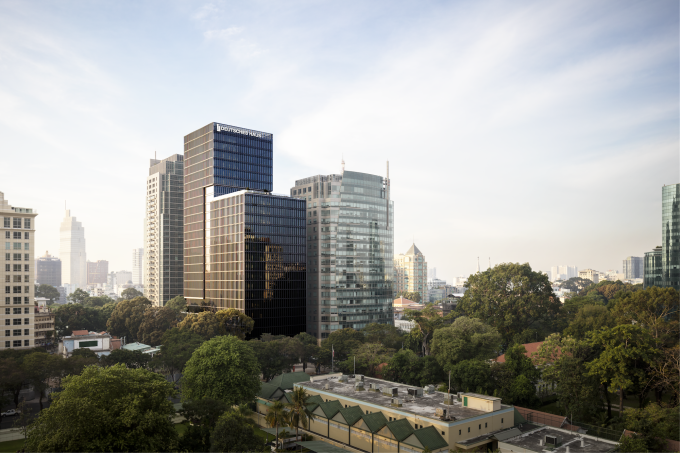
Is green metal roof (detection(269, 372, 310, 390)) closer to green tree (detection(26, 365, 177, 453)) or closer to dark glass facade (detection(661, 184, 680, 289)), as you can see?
green tree (detection(26, 365, 177, 453))

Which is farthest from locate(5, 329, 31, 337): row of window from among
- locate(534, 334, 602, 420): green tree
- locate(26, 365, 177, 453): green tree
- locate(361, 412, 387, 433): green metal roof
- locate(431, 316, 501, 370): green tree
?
locate(534, 334, 602, 420): green tree

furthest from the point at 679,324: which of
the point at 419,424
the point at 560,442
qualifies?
the point at 419,424

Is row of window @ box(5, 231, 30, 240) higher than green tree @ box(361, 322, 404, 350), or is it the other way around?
row of window @ box(5, 231, 30, 240)

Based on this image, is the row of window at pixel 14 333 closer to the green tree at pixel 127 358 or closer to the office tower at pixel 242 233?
the green tree at pixel 127 358

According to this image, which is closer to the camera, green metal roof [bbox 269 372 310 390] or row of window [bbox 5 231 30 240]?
green metal roof [bbox 269 372 310 390]

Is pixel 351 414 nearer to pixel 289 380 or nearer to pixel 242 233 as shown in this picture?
pixel 289 380

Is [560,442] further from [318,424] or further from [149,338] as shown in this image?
[149,338]

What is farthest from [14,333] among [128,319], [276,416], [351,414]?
[351,414]
